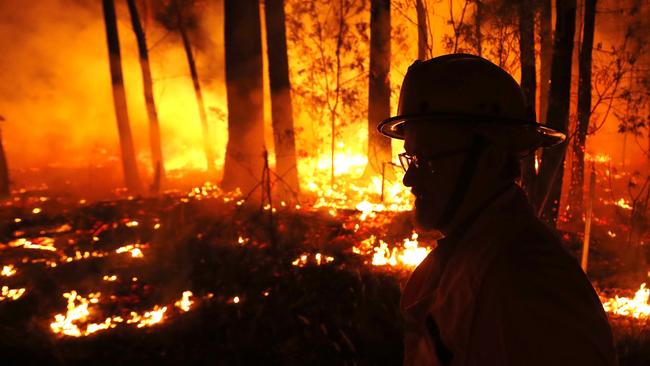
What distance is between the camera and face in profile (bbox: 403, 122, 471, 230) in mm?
1755

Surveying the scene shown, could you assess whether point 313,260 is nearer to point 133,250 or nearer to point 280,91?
point 133,250

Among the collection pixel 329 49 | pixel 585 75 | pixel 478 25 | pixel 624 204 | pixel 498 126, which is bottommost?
pixel 624 204

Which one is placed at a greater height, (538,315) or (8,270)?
(538,315)

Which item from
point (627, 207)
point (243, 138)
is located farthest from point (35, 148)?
point (627, 207)

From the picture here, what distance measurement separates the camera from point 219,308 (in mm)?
5035

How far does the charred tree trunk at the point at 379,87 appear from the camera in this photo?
40.9ft

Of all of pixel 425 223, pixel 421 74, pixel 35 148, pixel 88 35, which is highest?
pixel 88 35

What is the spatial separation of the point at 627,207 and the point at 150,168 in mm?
22660

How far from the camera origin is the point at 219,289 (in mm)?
5539

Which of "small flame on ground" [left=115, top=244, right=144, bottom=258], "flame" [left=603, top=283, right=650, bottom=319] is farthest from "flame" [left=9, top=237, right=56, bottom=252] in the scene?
"flame" [left=603, top=283, right=650, bottom=319]

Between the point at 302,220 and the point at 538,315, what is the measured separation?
7105 mm

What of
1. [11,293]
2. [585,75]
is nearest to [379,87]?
[585,75]

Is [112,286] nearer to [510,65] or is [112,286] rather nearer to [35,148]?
[510,65]

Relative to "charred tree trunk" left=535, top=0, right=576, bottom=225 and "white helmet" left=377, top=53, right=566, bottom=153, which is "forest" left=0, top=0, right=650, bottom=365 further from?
"white helmet" left=377, top=53, right=566, bottom=153
